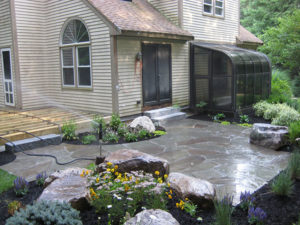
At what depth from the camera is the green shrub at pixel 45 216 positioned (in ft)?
9.48

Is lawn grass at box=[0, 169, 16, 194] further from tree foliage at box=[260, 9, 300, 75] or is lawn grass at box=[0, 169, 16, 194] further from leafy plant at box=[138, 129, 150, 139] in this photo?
tree foliage at box=[260, 9, 300, 75]

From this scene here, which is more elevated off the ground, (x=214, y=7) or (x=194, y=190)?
(x=214, y=7)

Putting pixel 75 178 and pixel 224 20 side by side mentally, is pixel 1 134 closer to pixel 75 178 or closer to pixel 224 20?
pixel 75 178

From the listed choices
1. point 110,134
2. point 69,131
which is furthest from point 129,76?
point 69,131

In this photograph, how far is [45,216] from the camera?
2941 millimetres

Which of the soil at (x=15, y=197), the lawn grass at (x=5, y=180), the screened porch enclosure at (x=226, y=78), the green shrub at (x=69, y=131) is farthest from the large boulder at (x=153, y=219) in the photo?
the screened porch enclosure at (x=226, y=78)

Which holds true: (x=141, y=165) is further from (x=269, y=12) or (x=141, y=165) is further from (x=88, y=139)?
(x=269, y=12)

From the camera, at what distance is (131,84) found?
9984 millimetres

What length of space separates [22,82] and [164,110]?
5294mm

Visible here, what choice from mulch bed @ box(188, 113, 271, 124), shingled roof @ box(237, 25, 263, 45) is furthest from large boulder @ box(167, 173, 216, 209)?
shingled roof @ box(237, 25, 263, 45)

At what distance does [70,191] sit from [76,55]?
7697 millimetres

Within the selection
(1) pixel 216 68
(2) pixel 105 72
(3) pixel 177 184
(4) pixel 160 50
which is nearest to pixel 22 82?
(2) pixel 105 72

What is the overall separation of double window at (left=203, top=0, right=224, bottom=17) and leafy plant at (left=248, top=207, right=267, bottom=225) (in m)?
10.7

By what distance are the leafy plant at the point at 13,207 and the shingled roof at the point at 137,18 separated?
6.18 m
